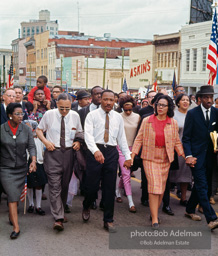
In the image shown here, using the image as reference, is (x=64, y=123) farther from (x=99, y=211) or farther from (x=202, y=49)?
(x=202, y=49)

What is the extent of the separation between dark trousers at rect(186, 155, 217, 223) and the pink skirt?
0.47 metres

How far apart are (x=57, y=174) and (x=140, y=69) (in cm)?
4899

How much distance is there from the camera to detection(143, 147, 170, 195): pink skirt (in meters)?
6.66

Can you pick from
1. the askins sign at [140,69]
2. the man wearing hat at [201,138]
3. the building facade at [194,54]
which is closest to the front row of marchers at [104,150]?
the man wearing hat at [201,138]

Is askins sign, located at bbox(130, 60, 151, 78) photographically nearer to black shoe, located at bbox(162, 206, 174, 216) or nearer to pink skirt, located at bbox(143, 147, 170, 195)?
black shoe, located at bbox(162, 206, 174, 216)

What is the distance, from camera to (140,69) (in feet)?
180

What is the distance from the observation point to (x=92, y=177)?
21.7ft

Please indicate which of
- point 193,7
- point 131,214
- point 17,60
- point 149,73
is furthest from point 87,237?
point 17,60

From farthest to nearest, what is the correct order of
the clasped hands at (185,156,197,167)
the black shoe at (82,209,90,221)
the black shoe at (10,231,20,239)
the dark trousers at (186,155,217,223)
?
the black shoe at (82,209,90,221)
the clasped hands at (185,156,197,167)
the dark trousers at (186,155,217,223)
the black shoe at (10,231,20,239)

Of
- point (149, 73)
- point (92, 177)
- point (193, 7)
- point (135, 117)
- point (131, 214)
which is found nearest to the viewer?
point (92, 177)

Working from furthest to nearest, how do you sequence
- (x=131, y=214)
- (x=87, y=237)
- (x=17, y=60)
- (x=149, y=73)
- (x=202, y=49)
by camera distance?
(x=17, y=60), (x=149, y=73), (x=202, y=49), (x=131, y=214), (x=87, y=237)

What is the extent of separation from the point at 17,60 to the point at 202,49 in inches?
3616

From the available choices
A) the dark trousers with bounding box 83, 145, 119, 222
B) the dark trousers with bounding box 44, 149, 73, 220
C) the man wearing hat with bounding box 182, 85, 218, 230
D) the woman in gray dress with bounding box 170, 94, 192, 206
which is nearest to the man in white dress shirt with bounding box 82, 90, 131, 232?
the dark trousers with bounding box 83, 145, 119, 222

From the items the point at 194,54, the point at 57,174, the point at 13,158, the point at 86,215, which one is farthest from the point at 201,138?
the point at 194,54
